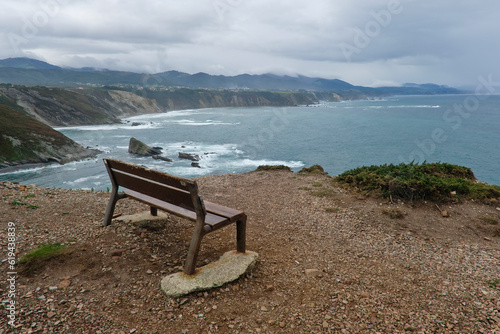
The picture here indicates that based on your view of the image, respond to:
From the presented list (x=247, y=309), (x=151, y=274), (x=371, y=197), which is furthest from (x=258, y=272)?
(x=371, y=197)

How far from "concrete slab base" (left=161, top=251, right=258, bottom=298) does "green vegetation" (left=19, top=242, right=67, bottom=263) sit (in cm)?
182

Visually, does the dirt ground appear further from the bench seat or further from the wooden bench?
the bench seat

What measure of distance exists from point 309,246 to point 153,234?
3.03 m

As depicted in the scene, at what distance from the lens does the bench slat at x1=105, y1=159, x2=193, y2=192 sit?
3.85 meters

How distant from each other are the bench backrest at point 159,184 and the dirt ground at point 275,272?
988 mm

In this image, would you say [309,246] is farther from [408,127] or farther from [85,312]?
[408,127]

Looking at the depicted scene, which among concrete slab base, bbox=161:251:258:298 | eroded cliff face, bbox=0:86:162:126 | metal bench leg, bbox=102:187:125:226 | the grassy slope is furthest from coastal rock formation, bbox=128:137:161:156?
concrete slab base, bbox=161:251:258:298

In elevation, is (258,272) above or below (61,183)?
above

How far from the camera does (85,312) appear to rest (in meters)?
3.41

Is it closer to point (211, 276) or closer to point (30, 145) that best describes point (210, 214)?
point (211, 276)

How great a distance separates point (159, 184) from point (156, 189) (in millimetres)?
187

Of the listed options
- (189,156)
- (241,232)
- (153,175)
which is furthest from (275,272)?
(189,156)

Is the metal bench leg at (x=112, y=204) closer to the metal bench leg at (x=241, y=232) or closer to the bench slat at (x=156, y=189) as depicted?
the bench slat at (x=156, y=189)

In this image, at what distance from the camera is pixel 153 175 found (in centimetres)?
427
